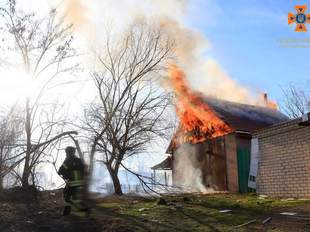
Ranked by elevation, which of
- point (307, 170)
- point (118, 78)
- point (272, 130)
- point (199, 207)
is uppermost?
point (118, 78)

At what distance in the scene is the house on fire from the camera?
20.9 meters

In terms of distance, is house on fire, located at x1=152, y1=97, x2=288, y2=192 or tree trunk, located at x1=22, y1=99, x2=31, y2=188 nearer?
tree trunk, located at x1=22, y1=99, x2=31, y2=188

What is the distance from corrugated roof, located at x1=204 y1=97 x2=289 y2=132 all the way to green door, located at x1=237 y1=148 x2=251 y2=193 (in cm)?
139

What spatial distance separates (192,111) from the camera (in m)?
24.5

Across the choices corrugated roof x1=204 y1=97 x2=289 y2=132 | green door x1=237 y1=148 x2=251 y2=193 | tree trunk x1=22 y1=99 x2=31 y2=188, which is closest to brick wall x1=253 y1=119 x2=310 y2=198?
green door x1=237 y1=148 x2=251 y2=193

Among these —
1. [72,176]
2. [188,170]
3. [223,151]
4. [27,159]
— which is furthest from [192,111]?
[72,176]

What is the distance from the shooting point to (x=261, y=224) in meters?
8.59

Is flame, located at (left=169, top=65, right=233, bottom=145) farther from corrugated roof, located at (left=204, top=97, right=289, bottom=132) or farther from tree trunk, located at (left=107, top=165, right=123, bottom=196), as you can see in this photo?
tree trunk, located at (left=107, top=165, right=123, bottom=196)

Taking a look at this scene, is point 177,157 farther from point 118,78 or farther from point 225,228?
point 225,228

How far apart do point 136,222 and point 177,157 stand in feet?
61.6

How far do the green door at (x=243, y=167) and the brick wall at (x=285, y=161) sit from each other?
3239mm

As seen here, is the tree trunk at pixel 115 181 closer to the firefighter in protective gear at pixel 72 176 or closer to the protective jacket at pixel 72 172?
the firefighter in protective gear at pixel 72 176

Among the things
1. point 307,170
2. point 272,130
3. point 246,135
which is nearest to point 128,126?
point 246,135

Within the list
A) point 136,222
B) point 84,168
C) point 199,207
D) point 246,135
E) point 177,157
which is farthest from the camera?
point 177,157
